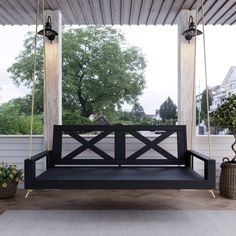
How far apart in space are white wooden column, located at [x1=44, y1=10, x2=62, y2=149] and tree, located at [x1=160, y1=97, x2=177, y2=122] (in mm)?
2193

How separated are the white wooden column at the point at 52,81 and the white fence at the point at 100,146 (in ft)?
0.79

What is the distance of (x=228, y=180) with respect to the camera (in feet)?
A: 11.9

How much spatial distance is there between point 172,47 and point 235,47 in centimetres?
145

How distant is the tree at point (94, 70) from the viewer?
263 inches

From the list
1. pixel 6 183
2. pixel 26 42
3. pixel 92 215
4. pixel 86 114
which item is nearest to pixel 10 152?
pixel 6 183

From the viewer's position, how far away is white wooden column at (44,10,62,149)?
4.02 metres

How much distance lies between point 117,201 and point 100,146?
2.87 feet

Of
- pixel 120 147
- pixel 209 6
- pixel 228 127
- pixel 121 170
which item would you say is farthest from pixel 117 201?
pixel 209 6

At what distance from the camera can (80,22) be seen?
4379 mm

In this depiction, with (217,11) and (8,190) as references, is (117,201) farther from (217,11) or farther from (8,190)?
(217,11)

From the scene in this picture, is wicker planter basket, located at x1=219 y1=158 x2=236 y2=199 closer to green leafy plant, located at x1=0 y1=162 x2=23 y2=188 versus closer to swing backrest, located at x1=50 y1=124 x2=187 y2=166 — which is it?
swing backrest, located at x1=50 y1=124 x2=187 y2=166

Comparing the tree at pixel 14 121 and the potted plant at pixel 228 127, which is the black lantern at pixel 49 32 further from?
the potted plant at pixel 228 127

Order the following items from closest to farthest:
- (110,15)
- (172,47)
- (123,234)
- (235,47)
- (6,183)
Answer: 1. (123,234)
2. (6,183)
3. (110,15)
4. (235,47)
5. (172,47)

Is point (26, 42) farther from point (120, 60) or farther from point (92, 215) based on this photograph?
point (92, 215)
